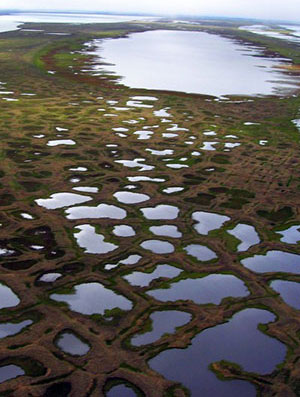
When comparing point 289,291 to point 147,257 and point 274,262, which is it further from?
point 147,257

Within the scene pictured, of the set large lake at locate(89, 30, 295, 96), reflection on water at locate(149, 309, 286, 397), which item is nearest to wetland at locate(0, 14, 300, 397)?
reflection on water at locate(149, 309, 286, 397)

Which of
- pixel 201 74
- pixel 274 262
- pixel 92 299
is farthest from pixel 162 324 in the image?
pixel 201 74

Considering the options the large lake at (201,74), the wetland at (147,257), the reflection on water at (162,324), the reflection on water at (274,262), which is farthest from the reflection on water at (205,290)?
the large lake at (201,74)

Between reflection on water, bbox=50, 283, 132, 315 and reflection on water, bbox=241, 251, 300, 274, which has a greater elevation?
reflection on water, bbox=50, 283, 132, 315

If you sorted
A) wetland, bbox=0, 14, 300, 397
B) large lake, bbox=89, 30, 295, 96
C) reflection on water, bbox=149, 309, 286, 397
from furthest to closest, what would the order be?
large lake, bbox=89, 30, 295, 96 → wetland, bbox=0, 14, 300, 397 → reflection on water, bbox=149, 309, 286, 397

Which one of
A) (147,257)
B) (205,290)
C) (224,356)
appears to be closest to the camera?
(224,356)

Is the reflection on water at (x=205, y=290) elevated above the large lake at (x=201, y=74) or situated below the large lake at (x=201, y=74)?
below

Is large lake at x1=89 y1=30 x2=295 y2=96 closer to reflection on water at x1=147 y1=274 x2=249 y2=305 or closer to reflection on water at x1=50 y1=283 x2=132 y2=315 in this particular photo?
reflection on water at x1=147 y1=274 x2=249 y2=305

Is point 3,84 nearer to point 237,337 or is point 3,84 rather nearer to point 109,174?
point 109,174

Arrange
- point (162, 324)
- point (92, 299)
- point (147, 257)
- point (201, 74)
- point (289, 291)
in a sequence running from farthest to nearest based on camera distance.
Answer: point (201, 74) → point (147, 257) → point (289, 291) → point (92, 299) → point (162, 324)

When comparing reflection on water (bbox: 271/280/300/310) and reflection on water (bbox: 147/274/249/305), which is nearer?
reflection on water (bbox: 147/274/249/305)

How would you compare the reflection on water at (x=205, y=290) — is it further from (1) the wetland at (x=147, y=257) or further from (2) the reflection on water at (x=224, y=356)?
(2) the reflection on water at (x=224, y=356)
